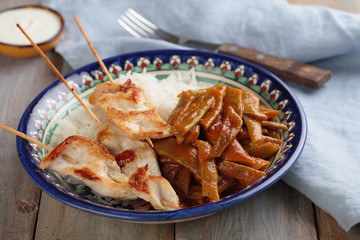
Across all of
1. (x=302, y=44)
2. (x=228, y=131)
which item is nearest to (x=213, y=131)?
(x=228, y=131)

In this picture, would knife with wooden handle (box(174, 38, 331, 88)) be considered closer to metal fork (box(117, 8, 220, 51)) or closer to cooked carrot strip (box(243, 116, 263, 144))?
A: metal fork (box(117, 8, 220, 51))

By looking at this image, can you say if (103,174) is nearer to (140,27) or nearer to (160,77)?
(160,77)

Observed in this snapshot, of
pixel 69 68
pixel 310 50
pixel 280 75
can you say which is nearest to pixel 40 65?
pixel 69 68

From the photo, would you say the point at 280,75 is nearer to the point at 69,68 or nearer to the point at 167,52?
the point at 167,52

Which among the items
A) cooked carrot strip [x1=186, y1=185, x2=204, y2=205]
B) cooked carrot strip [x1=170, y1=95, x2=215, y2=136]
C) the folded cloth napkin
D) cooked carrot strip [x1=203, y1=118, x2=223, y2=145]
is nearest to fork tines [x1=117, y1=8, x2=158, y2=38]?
the folded cloth napkin

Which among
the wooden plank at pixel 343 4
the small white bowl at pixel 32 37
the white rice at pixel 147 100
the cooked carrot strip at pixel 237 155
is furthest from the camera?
the wooden plank at pixel 343 4

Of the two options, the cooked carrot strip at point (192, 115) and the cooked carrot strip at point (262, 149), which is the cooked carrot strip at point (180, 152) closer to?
the cooked carrot strip at point (192, 115)

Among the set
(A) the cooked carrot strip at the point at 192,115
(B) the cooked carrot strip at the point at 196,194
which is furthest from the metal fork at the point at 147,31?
(B) the cooked carrot strip at the point at 196,194
